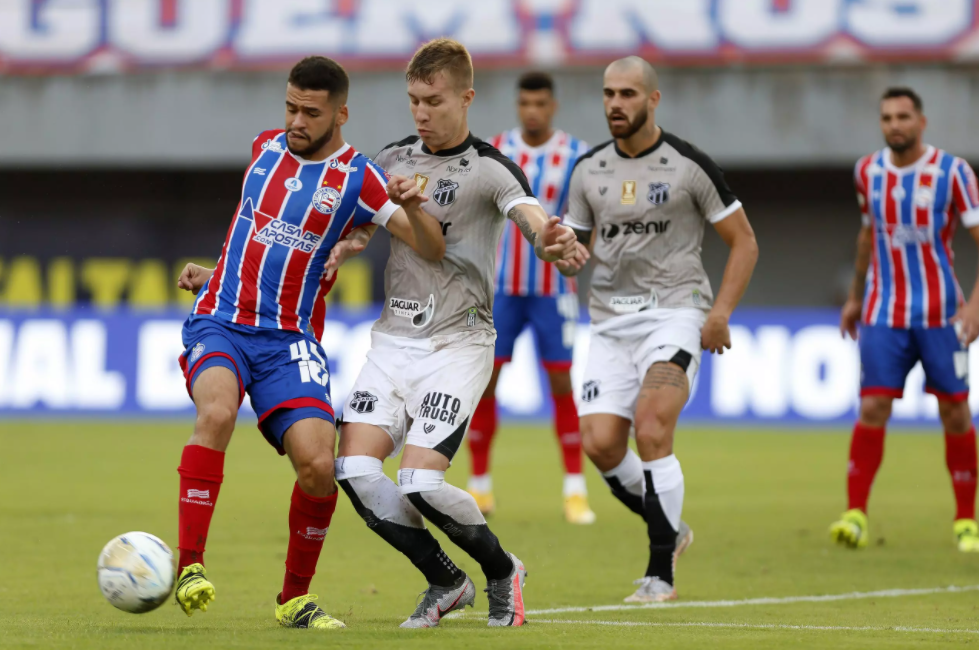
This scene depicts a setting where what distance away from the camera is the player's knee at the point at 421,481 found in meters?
5.32

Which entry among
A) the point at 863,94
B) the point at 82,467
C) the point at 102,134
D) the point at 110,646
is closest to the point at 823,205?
the point at 863,94

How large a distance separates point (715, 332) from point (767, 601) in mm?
1241

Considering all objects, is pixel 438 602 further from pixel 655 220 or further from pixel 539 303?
pixel 539 303

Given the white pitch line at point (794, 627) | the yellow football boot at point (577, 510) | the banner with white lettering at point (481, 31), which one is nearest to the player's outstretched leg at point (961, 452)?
the yellow football boot at point (577, 510)

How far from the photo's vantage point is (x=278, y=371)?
215 inches

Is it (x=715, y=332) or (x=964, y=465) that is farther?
(x=964, y=465)

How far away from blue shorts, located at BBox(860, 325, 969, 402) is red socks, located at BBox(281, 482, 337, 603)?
4.35 meters

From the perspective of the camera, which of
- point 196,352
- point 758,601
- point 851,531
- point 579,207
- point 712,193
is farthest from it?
point 851,531

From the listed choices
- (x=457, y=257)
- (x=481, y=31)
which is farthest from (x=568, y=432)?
(x=481, y=31)

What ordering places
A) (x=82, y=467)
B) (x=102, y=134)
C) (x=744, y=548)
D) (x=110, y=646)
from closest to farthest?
(x=110, y=646)
(x=744, y=548)
(x=82, y=467)
(x=102, y=134)

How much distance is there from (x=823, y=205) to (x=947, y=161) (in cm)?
1437

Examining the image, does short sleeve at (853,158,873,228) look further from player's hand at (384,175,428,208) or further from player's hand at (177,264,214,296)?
player's hand at (177,264,214,296)

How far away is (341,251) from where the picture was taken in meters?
5.63

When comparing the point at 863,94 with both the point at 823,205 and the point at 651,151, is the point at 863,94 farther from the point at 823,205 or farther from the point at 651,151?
the point at 651,151
